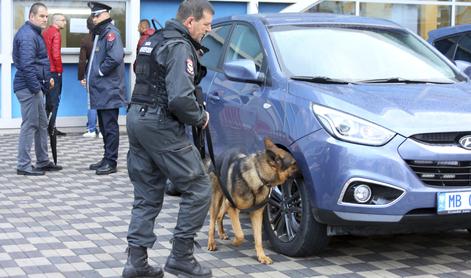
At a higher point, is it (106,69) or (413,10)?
(413,10)

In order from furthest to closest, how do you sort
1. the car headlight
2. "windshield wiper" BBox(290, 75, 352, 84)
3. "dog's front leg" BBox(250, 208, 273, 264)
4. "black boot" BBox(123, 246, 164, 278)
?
"windshield wiper" BBox(290, 75, 352, 84), "dog's front leg" BBox(250, 208, 273, 264), the car headlight, "black boot" BBox(123, 246, 164, 278)

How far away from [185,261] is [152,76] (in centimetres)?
119

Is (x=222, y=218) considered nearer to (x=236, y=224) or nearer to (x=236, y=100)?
(x=236, y=224)

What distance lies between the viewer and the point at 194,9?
5438mm

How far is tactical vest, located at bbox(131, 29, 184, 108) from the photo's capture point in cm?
533

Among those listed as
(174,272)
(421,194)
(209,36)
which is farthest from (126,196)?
(421,194)

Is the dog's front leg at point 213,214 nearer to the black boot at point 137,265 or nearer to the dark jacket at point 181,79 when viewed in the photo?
the black boot at point 137,265

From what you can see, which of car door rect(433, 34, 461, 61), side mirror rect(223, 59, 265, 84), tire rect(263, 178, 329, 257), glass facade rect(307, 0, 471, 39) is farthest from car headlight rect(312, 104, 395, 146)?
glass facade rect(307, 0, 471, 39)

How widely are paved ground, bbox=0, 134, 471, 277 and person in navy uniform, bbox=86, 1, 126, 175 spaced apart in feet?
4.20

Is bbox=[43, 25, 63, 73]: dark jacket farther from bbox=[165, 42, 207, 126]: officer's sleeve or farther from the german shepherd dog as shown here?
bbox=[165, 42, 207, 126]: officer's sleeve

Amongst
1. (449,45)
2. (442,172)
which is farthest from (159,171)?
(449,45)

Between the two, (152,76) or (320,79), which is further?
(320,79)

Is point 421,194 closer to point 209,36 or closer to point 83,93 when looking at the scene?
point 209,36

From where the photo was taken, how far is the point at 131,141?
5523mm
